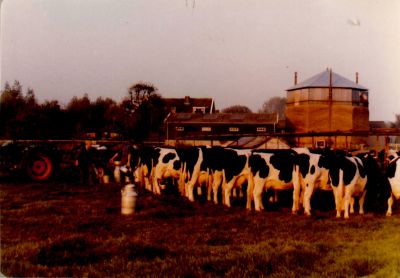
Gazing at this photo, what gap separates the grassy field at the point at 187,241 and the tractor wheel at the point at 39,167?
15.0 ft

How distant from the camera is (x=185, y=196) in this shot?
1525 centimetres

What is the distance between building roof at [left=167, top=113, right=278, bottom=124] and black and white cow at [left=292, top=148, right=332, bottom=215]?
4886 centimetres

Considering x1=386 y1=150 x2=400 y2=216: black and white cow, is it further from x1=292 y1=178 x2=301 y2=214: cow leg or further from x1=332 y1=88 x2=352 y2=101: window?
x1=332 y1=88 x2=352 y2=101: window

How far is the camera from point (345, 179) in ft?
40.1

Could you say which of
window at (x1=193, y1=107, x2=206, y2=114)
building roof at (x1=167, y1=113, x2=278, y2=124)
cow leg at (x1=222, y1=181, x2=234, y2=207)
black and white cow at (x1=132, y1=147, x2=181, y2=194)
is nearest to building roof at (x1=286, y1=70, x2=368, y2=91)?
building roof at (x1=167, y1=113, x2=278, y2=124)

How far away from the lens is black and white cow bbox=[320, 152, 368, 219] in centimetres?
1212

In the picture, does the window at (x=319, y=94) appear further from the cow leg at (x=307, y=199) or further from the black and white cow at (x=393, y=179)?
the cow leg at (x=307, y=199)

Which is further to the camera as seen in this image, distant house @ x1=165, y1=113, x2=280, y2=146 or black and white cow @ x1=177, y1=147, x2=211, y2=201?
distant house @ x1=165, y1=113, x2=280, y2=146

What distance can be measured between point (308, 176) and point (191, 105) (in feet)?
211

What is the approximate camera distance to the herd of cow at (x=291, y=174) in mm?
12281

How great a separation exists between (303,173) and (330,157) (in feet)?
2.66

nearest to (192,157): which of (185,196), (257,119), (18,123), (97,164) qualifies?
(185,196)

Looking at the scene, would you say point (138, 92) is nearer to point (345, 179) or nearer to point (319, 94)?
point (319, 94)

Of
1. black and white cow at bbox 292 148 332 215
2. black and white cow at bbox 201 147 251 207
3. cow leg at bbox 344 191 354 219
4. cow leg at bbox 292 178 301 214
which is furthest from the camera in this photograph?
black and white cow at bbox 201 147 251 207
